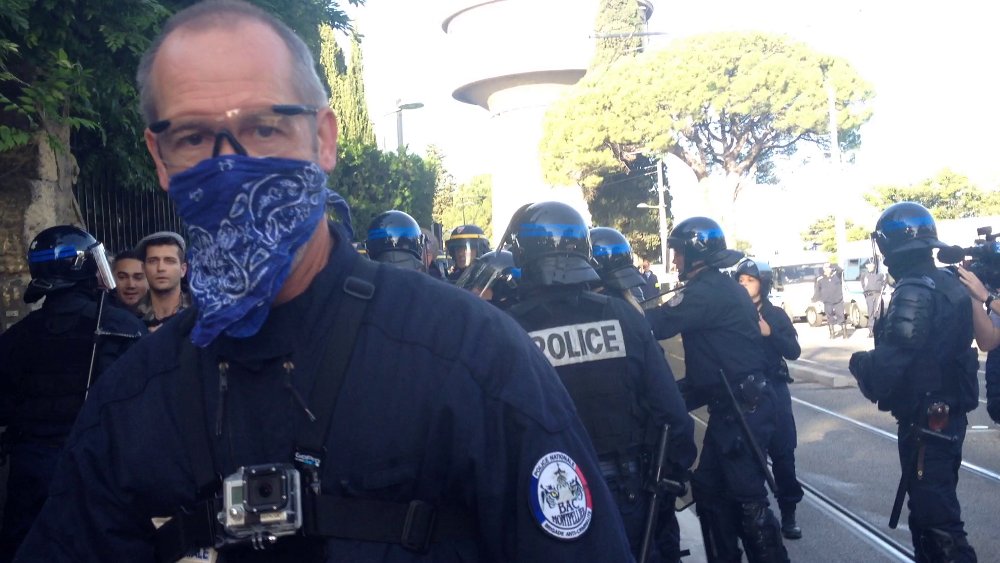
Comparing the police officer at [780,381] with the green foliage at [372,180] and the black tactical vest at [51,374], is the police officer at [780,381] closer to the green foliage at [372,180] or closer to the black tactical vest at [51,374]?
the black tactical vest at [51,374]

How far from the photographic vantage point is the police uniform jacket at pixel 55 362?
4.52m

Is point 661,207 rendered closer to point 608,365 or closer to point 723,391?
point 723,391

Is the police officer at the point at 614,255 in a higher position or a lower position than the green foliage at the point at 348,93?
lower

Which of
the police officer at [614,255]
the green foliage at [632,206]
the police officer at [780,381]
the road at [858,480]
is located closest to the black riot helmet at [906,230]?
the police officer at [780,381]

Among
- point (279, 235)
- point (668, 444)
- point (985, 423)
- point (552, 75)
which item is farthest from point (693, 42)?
point (279, 235)

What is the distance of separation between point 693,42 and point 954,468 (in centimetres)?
3561

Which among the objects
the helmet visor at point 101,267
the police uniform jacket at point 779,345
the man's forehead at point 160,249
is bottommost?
the police uniform jacket at point 779,345

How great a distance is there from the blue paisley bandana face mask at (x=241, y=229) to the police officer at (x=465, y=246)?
7344mm

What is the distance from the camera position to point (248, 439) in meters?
1.49

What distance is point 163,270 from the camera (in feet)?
17.7

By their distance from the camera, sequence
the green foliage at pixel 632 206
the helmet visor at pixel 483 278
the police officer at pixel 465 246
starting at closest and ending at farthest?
the helmet visor at pixel 483 278 → the police officer at pixel 465 246 → the green foliage at pixel 632 206

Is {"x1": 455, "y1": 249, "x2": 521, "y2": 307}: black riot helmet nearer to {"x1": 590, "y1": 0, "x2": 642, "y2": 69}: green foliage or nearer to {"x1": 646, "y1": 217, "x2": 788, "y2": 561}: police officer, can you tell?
{"x1": 646, "y1": 217, "x2": 788, "y2": 561}: police officer

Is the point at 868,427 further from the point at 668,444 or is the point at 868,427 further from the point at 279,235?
the point at 279,235

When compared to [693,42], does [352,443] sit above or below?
below
